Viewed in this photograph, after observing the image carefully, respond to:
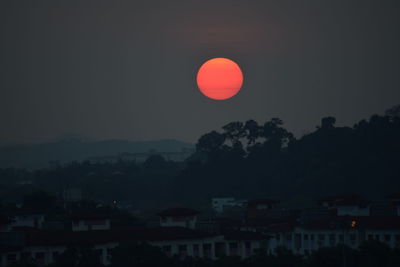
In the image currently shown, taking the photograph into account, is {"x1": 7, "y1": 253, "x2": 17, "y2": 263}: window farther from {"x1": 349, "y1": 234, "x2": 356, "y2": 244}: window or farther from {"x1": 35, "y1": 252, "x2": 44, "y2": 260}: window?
{"x1": 349, "y1": 234, "x2": 356, "y2": 244}: window

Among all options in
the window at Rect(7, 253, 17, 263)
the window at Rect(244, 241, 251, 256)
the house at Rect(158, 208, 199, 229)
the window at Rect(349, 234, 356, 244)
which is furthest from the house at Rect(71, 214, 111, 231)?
the window at Rect(349, 234, 356, 244)

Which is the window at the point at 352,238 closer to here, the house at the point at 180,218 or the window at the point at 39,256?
the house at the point at 180,218

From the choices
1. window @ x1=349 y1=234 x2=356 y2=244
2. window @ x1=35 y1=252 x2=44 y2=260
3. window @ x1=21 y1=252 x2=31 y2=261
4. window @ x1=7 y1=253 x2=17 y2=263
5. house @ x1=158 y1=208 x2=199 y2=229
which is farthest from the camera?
house @ x1=158 y1=208 x2=199 y2=229

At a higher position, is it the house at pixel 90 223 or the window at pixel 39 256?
the house at pixel 90 223

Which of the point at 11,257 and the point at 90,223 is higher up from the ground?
the point at 90,223

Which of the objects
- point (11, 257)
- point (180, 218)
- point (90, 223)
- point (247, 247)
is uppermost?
point (180, 218)

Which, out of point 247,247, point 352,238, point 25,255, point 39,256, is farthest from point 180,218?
point 25,255

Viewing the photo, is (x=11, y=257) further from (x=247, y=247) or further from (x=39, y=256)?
(x=247, y=247)

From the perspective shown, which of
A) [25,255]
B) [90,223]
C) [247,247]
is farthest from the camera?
[90,223]

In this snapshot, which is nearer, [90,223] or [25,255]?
[25,255]

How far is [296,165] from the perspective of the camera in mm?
127562

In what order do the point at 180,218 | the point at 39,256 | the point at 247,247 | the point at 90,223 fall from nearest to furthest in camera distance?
the point at 39,256, the point at 247,247, the point at 90,223, the point at 180,218

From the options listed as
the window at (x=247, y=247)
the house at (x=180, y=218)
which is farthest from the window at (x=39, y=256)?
the window at (x=247, y=247)

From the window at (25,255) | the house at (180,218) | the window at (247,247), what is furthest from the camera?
the house at (180,218)
